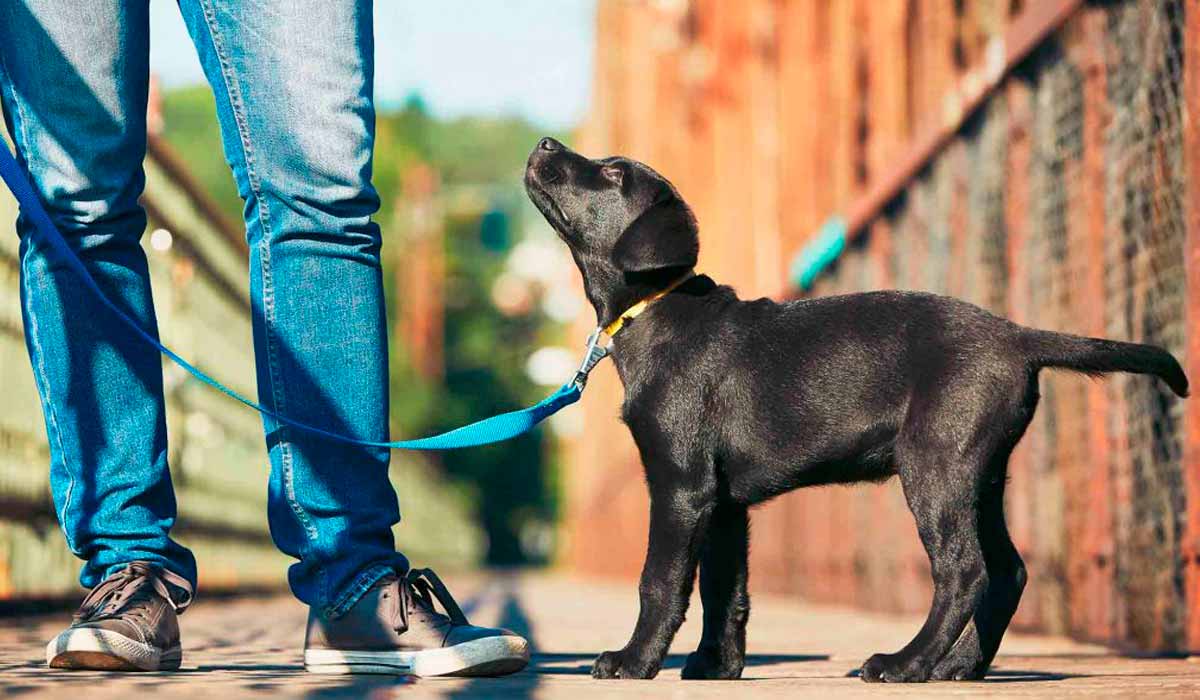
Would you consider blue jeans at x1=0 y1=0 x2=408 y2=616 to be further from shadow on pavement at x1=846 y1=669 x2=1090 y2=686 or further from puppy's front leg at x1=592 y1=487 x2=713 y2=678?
shadow on pavement at x1=846 y1=669 x2=1090 y2=686

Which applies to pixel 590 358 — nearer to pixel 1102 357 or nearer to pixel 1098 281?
pixel 1102 357

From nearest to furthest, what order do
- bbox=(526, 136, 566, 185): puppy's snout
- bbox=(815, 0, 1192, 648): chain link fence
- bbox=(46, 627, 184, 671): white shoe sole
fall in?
bbox=(46, 627, 184, 671): white shoe sole, bbox=(526, 136, 566, 185): puppy's snout, bbox=(815, 0, 1192, 648): chain link fence

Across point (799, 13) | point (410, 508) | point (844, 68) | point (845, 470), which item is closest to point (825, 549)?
point (844, 68)

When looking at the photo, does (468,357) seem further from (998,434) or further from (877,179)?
(998,434)

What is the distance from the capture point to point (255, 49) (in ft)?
10.2

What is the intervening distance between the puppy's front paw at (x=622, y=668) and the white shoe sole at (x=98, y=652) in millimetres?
772

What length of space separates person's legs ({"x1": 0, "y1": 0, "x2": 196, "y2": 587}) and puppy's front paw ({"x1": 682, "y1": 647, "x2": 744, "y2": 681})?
952 mm

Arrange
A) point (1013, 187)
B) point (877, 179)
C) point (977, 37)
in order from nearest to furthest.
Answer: point (1013, 187) → point (977, 37) → point (877, 179)

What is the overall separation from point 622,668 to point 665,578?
0.56ft

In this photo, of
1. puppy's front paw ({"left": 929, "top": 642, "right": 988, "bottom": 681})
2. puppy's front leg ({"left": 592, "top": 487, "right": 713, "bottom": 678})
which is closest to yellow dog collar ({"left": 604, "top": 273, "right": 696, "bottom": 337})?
puppy's front leg ({"left": 592, "top": 487, "right": 713, "bottom": 678})

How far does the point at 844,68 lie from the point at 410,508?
545 inches

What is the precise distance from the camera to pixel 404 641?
308 centimetres

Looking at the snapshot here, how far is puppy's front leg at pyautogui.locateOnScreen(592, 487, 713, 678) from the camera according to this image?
311cm

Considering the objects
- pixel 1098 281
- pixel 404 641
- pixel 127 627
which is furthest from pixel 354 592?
pixel 1098 281
